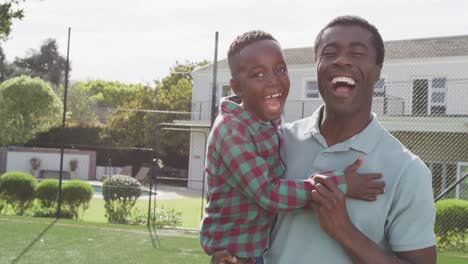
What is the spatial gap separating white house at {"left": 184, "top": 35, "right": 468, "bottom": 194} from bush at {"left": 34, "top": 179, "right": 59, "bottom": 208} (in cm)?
320

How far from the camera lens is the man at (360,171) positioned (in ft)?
5.45

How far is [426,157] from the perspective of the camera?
53.6ft

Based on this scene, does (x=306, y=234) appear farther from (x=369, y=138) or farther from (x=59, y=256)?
(x=59, y=256)

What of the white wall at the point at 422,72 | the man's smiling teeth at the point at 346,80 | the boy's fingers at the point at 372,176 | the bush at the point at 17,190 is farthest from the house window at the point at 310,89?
the boy's fingers at the point at 372,176

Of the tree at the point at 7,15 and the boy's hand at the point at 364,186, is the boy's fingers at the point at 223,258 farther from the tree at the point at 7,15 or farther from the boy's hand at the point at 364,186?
the tree at the point at 7,15

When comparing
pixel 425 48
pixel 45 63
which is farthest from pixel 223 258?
pixel 45 63

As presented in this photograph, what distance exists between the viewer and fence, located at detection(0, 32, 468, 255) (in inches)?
627

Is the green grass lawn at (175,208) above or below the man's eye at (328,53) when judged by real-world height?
below

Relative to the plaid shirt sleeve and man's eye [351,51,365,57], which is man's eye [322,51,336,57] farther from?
the plaid shirt sleeve

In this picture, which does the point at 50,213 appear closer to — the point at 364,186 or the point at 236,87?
the point at 236,87

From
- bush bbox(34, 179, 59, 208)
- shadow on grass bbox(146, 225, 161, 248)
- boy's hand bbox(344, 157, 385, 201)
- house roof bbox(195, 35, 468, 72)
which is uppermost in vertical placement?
house roof bbox(195, 35, 468, 72)

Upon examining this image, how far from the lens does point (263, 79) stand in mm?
2227

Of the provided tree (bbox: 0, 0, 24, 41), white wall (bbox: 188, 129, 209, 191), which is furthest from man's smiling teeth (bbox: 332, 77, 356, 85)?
white wall (bbox: 188, 129, 209, 191)

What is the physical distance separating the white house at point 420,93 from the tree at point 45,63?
39806 mm
